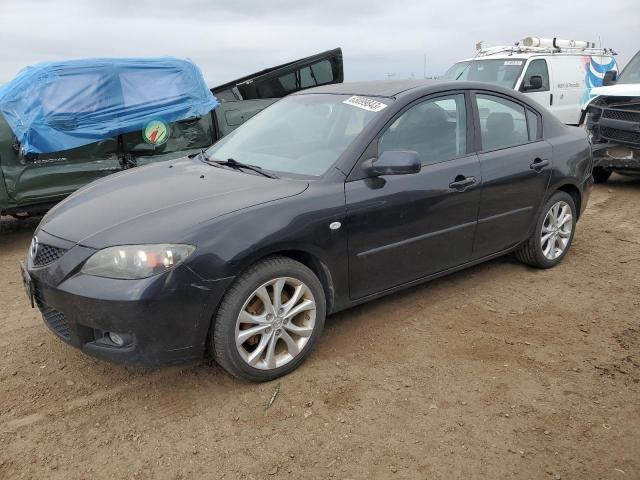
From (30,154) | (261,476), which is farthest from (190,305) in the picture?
(30,154)

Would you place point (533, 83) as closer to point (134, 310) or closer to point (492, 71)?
point (492, 71)

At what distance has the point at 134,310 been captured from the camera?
2.70 metres

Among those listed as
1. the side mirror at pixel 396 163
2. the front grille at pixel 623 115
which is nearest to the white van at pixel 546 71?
the front grille at pixel 623 115

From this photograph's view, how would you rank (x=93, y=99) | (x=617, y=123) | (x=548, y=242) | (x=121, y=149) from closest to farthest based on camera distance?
(x=548, y=242), (x=93, y=99), (x=121, y=149), (x=617, y=123)

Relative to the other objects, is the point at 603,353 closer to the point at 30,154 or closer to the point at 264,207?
the point at 264,207

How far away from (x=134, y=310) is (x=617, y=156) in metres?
7.44

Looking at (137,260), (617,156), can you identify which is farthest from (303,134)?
(617,156)

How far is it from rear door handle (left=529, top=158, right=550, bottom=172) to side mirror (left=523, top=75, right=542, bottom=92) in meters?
6.10

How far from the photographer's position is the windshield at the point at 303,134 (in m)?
3.59

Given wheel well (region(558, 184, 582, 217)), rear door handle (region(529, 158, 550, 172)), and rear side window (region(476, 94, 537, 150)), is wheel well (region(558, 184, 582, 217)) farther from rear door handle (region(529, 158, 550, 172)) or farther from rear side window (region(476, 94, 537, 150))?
rear side window (region(476, 94, 537, 150))

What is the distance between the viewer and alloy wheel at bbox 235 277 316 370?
9.92 ft

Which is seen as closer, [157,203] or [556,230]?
[157,203]

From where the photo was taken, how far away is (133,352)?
281 cm

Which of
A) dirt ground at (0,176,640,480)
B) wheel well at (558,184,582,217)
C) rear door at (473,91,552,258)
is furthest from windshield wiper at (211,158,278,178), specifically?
wheel well at (558,184,582,217)
